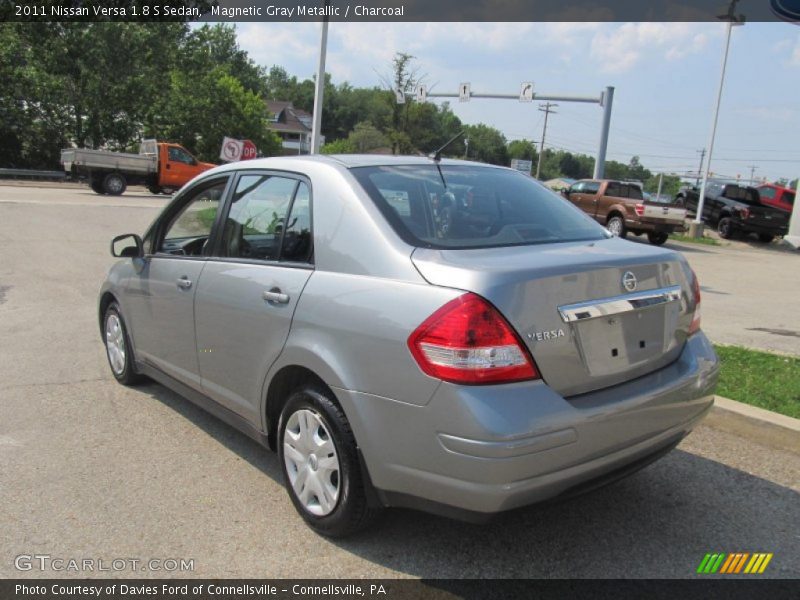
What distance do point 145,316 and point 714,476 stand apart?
3.72m

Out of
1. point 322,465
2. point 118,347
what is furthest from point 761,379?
point 118,347

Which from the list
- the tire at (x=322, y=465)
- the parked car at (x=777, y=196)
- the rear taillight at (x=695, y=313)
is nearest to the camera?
the tire at (x=322, y=465)

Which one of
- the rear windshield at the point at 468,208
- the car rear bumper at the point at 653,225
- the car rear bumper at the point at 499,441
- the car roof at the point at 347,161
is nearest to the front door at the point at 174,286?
the car roof at the point at 347,161

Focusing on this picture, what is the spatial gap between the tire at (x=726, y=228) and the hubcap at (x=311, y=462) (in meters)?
24.9

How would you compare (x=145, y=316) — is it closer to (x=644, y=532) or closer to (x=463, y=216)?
(x=463, y=216)

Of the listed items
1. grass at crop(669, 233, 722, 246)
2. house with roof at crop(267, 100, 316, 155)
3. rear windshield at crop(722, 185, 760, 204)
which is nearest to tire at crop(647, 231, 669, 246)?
grass at crop(669, 233, 722, 246)

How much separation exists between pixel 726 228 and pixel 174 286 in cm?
2473

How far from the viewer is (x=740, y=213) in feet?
78.3

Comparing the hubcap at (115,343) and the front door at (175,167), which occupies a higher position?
the front door at (175,167)

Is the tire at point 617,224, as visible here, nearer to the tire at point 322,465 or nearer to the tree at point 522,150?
the tire at point 322,465

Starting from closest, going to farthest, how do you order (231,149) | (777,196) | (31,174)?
1. (231,149)
2. (777,196)
3. (31,174)

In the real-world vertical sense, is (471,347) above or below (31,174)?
above

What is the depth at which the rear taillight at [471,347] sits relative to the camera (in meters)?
2.42

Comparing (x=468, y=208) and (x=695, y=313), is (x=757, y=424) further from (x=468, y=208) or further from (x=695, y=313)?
(x=468, y=208)
